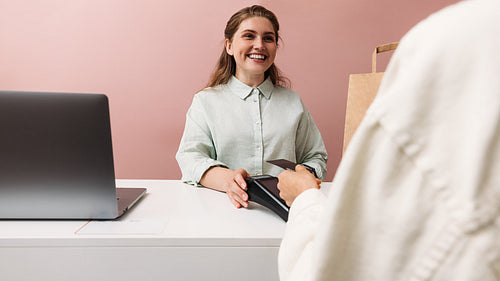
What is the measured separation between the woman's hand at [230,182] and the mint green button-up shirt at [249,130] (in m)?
0.25

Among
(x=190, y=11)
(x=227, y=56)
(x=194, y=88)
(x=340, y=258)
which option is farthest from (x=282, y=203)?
(x=190, y=11)

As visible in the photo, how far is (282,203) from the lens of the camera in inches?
25.6

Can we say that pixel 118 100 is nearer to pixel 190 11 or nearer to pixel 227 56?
pixel 190 11

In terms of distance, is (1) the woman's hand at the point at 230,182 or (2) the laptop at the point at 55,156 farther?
(1) the woman's hand at the point at 230,182

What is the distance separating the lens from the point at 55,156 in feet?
1.79

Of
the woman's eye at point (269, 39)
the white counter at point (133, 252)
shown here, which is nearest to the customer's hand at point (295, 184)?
the white counter at point (133, 252)

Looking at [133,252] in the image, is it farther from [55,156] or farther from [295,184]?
[295,184]

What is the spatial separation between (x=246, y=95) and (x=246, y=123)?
14 cm

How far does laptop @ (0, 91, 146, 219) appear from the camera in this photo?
522 millimetres

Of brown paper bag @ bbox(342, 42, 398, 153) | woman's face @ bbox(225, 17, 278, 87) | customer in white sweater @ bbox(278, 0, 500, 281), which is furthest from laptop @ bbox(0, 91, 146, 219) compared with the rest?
woman's face @ bbox(225, 17, 278, 87)

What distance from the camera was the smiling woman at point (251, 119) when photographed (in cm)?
124

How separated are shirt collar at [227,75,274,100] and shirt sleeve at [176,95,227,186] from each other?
0.17 m

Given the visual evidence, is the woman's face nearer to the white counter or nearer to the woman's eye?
the woman's eye

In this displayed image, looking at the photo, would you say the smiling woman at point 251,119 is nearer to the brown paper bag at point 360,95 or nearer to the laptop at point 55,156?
the brown paper bag at point 360,95
